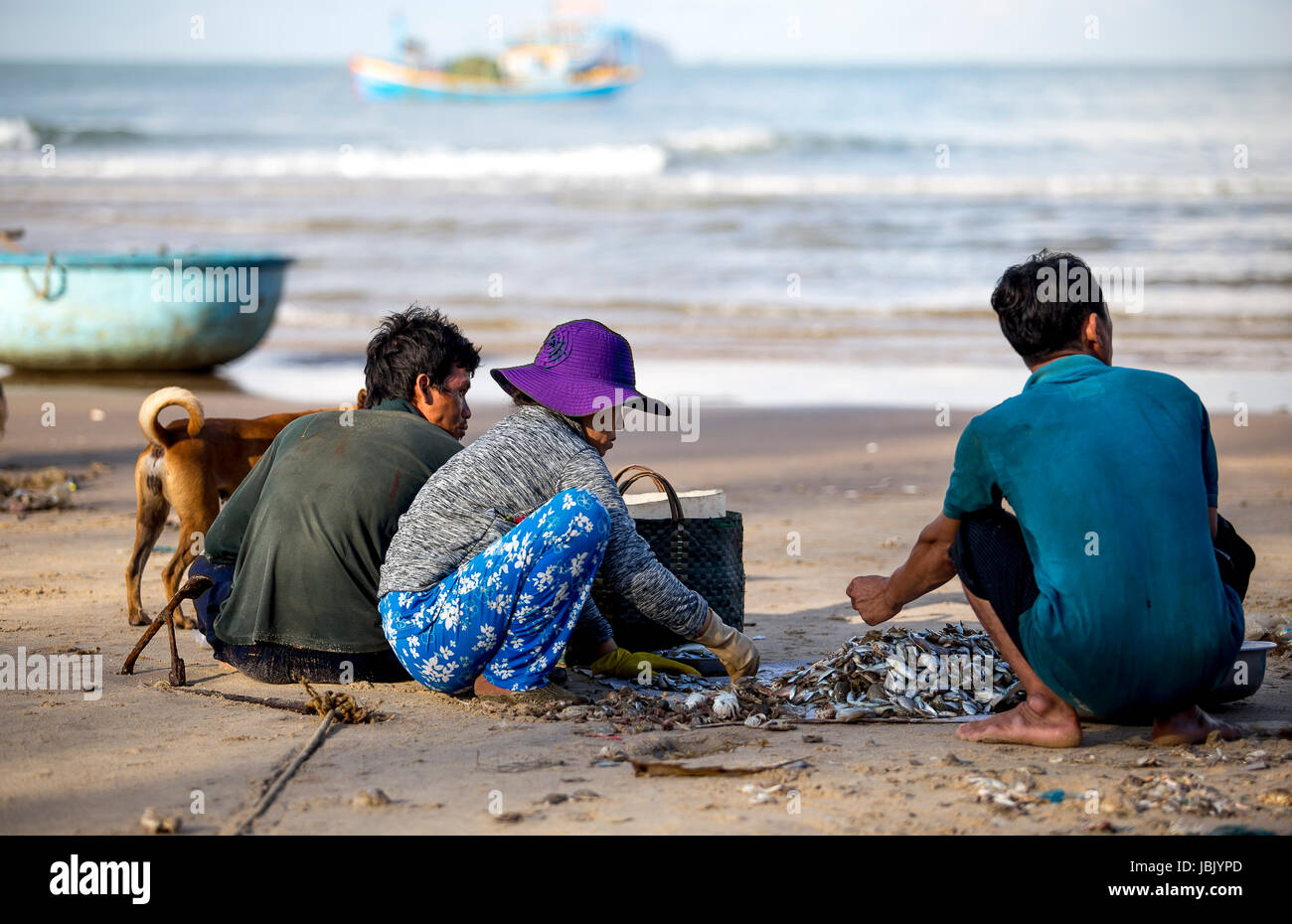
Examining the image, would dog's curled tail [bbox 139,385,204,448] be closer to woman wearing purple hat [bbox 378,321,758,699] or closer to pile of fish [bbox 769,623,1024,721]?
woman wearing purple hat [bbox 378,321,758,699]

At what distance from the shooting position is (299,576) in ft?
14.1

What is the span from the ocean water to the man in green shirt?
6.84 meters

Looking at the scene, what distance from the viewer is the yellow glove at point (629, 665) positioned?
4.54 m

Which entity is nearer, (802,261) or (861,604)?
(861,604)

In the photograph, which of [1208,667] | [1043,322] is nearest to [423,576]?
[1043,322]

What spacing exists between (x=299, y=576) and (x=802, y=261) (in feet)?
54.3

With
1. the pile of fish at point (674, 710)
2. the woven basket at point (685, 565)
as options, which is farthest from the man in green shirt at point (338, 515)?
the woven basket at point (685, 565)

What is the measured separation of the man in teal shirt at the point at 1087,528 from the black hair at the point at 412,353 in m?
1.64

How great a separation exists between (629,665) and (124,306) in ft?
28.1

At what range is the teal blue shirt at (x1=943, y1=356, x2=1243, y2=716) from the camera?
3.48 metres

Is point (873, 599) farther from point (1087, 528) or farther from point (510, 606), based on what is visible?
point (510, 606)

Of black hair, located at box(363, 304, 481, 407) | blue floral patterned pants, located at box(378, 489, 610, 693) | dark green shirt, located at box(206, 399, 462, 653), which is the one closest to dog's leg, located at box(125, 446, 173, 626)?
dark green shirt, located at box(206, 399, 462, 653)
